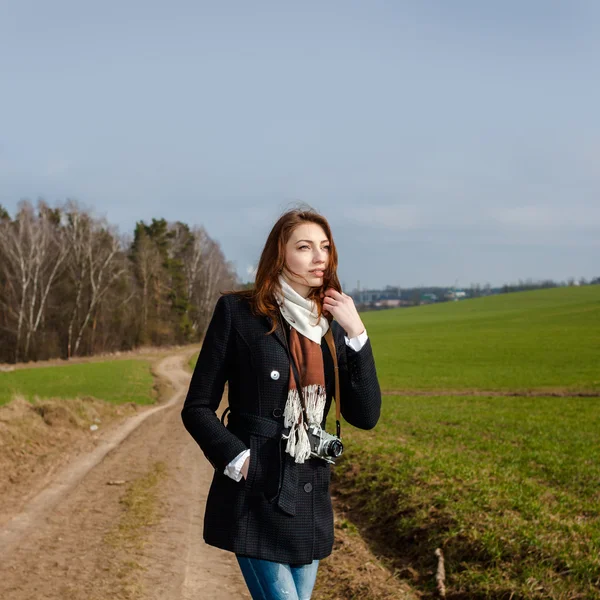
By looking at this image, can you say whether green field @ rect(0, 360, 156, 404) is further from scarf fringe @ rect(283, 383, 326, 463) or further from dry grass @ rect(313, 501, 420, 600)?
scarf fringe @ rect(283, 383, 326, 463)

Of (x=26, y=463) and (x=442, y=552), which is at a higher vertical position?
(x=442, y=552)

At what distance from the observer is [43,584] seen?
647cm

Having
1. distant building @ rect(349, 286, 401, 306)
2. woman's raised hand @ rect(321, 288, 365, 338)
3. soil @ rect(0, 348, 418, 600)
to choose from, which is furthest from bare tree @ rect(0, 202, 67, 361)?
distant building @ rect(349, 286, 401, 306)

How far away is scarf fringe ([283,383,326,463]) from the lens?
2807 mm

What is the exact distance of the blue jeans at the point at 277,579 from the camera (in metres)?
2.84

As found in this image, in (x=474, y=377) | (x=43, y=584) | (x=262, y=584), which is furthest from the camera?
(x=474, y=377)

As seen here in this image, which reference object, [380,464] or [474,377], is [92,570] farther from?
[474,377]

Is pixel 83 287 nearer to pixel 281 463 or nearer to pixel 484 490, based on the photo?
pixel 484 490

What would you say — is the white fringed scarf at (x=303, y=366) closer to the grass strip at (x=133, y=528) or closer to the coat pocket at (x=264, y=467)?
the coat pocket at (x=264, y=467)

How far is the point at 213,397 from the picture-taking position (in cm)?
291

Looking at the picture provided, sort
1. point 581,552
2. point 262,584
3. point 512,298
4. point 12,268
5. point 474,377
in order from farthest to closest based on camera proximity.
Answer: point 512,298 < point 12,268 < point 474,377 < point 581,552 < point 262,584

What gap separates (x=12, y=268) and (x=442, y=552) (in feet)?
175

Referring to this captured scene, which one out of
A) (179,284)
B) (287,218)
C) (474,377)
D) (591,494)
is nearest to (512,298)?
(179,284)

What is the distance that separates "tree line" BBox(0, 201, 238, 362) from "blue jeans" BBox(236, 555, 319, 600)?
51255 mm
